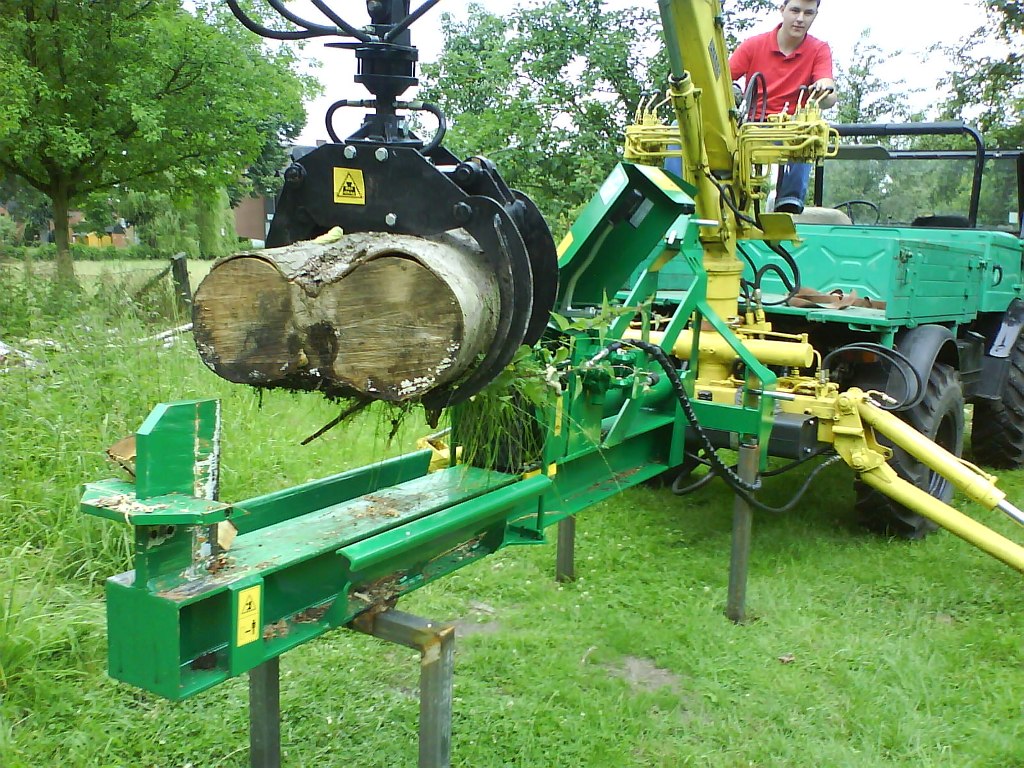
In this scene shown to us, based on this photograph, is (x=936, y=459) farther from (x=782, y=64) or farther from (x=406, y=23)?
(x=406, y=23)

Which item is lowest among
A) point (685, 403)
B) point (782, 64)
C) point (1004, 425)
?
point (1004, 425)

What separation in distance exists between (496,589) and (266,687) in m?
2.05

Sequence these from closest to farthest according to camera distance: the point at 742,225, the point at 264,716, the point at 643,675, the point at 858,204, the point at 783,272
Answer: the point at 264,716, the point at 643,675, the point at 742,225, the point at 783,272, the point at 858,204

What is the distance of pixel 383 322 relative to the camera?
2.02 metres

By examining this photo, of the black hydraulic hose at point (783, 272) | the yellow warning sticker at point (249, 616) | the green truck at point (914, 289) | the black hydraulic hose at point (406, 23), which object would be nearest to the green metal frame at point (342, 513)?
the yellow warning sticker at point (249, 616)

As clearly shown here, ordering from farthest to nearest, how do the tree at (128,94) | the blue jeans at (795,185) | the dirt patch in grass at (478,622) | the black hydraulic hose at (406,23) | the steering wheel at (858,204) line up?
the tree at (128,94), the steering wheel at (858,204), the blue jeans at (795,185), the dirt patch in grass at (478,622), the black hydraulic hose at (406,23)

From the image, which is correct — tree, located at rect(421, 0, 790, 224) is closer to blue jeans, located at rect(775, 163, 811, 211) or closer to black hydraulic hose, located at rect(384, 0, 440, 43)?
blue jeans, located at rect(775, 163, 811, 211)

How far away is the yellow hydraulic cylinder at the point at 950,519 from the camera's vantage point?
397 centimetres

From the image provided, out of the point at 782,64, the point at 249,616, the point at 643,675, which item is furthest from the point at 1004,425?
the point at 249,616

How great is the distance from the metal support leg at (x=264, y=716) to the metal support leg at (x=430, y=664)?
402 mm

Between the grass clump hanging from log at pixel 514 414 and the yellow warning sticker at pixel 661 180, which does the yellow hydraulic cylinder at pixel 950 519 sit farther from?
the grass clump hanging from log at pixel 514 414

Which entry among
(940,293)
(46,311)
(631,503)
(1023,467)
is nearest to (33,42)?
(46,311)

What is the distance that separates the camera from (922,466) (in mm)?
4883

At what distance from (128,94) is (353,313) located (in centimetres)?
866
